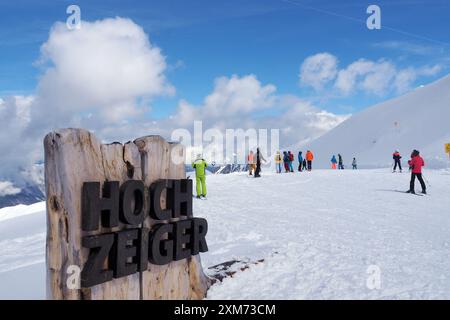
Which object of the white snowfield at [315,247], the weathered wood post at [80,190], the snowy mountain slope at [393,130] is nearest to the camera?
the weathered wood post at [80,190]

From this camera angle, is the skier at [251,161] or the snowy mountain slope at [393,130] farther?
the snowy mountain slope at [393,130]

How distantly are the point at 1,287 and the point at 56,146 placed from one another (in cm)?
303

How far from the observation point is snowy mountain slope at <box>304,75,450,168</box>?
54.3m

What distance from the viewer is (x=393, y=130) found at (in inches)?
2491

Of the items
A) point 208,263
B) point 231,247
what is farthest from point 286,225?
point 208,263

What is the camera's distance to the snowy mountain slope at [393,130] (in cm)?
5434

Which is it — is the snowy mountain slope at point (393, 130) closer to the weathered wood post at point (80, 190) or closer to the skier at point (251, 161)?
the skier at point (251, 161)

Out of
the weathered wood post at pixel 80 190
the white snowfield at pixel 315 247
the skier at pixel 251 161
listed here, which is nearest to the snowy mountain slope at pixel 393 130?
the skier at pixel 251 161

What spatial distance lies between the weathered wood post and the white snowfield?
110cm

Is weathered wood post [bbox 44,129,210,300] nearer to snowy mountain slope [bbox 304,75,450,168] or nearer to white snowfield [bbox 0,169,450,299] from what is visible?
white snowfield [bbox 0,169,450,299]

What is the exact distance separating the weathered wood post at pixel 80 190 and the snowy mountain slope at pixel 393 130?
153 ft

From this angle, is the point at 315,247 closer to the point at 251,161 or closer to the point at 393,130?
the point at 251,161

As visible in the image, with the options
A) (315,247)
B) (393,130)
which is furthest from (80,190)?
(393,130)
